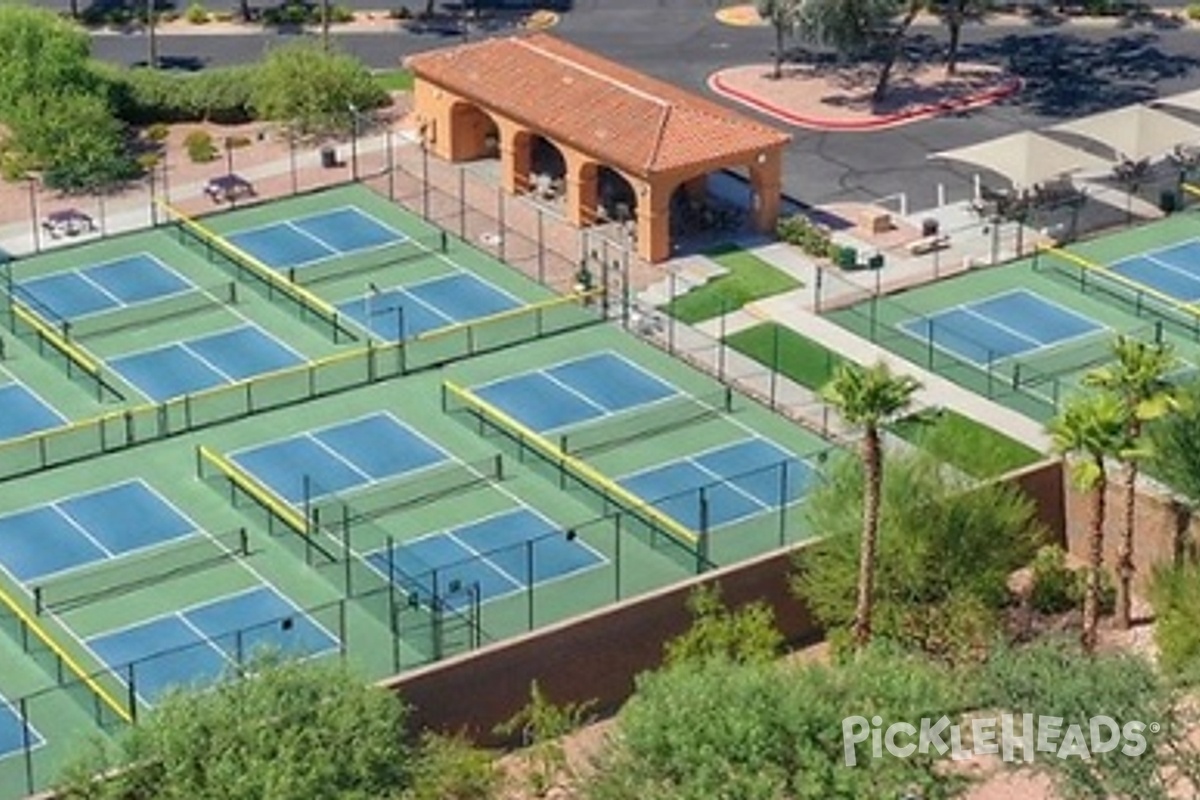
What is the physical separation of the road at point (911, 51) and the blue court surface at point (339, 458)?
815 inches

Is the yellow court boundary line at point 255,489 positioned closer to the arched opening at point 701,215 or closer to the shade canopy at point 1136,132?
the arched opening at point 701,215

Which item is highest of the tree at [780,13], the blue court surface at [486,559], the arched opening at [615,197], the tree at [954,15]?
the tree at [780,13]

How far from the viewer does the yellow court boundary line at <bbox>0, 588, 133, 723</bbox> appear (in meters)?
57.9

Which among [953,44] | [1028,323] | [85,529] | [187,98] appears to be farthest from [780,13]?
A: [85,529]

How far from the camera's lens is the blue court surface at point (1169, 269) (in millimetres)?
78688

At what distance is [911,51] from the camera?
98.6m

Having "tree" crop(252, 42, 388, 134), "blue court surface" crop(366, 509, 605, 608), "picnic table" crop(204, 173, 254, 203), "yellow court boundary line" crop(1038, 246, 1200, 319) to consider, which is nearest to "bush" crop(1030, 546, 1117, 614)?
"blue court surface" crop(366, 509, 605, 608)

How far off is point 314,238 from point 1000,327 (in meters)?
20.5

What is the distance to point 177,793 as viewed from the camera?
166 feet

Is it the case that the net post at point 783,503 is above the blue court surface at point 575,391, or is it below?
below

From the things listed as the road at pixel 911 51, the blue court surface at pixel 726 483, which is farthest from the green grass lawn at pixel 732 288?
the blue court surface at pixel 726 483

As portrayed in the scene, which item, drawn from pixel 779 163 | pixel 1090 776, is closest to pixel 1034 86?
pixel 779 163

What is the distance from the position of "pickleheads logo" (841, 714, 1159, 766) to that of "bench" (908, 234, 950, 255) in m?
30.4

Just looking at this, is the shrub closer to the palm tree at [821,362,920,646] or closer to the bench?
the bench
